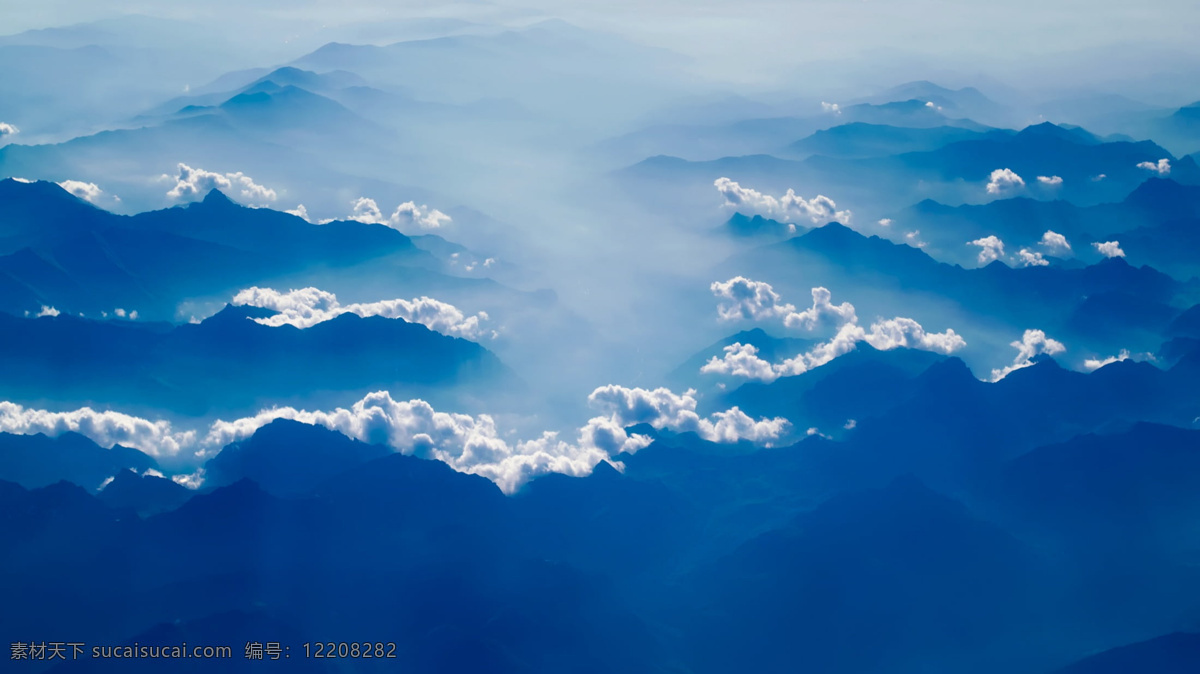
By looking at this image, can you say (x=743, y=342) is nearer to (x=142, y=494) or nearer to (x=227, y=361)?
(x=227, y=361)

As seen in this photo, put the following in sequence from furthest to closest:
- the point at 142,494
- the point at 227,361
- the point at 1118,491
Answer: the point at 227,361
the point at 1118,491
the point at 142,494

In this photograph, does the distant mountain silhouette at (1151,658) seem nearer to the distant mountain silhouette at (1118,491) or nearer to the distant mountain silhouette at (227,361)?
the distant mountain silhouette at (1118,491)

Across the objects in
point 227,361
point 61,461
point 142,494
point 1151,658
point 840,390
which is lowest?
point 1151,658

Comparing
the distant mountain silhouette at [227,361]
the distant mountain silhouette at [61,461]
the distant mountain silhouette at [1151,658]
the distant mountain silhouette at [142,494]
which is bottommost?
the distant mountain silhouette at [1151,658]

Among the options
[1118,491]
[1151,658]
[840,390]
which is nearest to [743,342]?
[840,390]

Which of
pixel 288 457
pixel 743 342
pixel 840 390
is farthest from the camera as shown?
pixel 743 342

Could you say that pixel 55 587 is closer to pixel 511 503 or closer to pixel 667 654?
pixel 511 503

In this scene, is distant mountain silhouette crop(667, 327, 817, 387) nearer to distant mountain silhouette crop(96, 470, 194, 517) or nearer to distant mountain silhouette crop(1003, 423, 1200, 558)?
distant mountain silhouette crop(1003, 423, 1200, 558)

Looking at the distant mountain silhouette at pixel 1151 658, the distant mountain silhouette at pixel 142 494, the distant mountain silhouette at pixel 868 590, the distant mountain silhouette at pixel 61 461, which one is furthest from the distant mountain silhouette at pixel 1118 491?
the distant mountain silhouette at pixel 61 461

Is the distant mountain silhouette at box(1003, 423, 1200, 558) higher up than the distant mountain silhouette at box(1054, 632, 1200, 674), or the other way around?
the distant mountain silhouette at box(1003, 423, 1200, 558)

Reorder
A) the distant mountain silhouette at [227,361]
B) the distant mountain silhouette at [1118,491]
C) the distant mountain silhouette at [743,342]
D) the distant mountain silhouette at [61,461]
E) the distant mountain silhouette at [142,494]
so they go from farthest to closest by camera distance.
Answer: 1. the distant mountain silhouette at [743,342]
2. the distant mountain silhouette at [227,361]
3. the distant mountain silhouette at [1118,491]
4. the distant mountain silhouette at [61,461]
5. the distant mountain silhouette at [142,494]

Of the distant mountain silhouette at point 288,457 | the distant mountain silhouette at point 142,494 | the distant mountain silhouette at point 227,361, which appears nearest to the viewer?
the distant mountain silhouette at point 142,494

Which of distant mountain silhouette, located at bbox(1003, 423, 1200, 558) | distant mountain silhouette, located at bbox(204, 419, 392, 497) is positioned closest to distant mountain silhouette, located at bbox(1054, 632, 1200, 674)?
distant mountain silhouette, located at bbox(1003, 423, 1200, 558)
